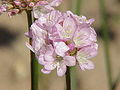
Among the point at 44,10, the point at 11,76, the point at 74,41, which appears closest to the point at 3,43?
the point at 11,76

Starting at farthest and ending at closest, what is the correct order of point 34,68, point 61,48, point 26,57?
point 26,57 < point 34,68 < point 61,48

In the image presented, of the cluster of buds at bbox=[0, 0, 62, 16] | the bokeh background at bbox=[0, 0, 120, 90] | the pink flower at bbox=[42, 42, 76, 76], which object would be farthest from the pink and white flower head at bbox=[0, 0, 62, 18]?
the bokeh background at bbox=[0, 0, 120, 90]

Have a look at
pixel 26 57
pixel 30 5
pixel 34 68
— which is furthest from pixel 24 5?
pixel 26 57

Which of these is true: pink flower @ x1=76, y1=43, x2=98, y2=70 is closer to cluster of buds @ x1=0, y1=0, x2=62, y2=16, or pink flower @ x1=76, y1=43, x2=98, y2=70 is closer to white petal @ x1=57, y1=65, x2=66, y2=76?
white petal @ x1=57, y1=65, x2=66, y2=76

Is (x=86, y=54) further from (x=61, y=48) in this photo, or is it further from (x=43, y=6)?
(x=43, y=6)

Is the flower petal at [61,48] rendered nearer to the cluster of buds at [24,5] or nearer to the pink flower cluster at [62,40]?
the pink flower cluster at [62,40]

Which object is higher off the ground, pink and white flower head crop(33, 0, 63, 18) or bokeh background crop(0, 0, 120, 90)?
pink and white flower head crop(33, 0, 63, 18)
